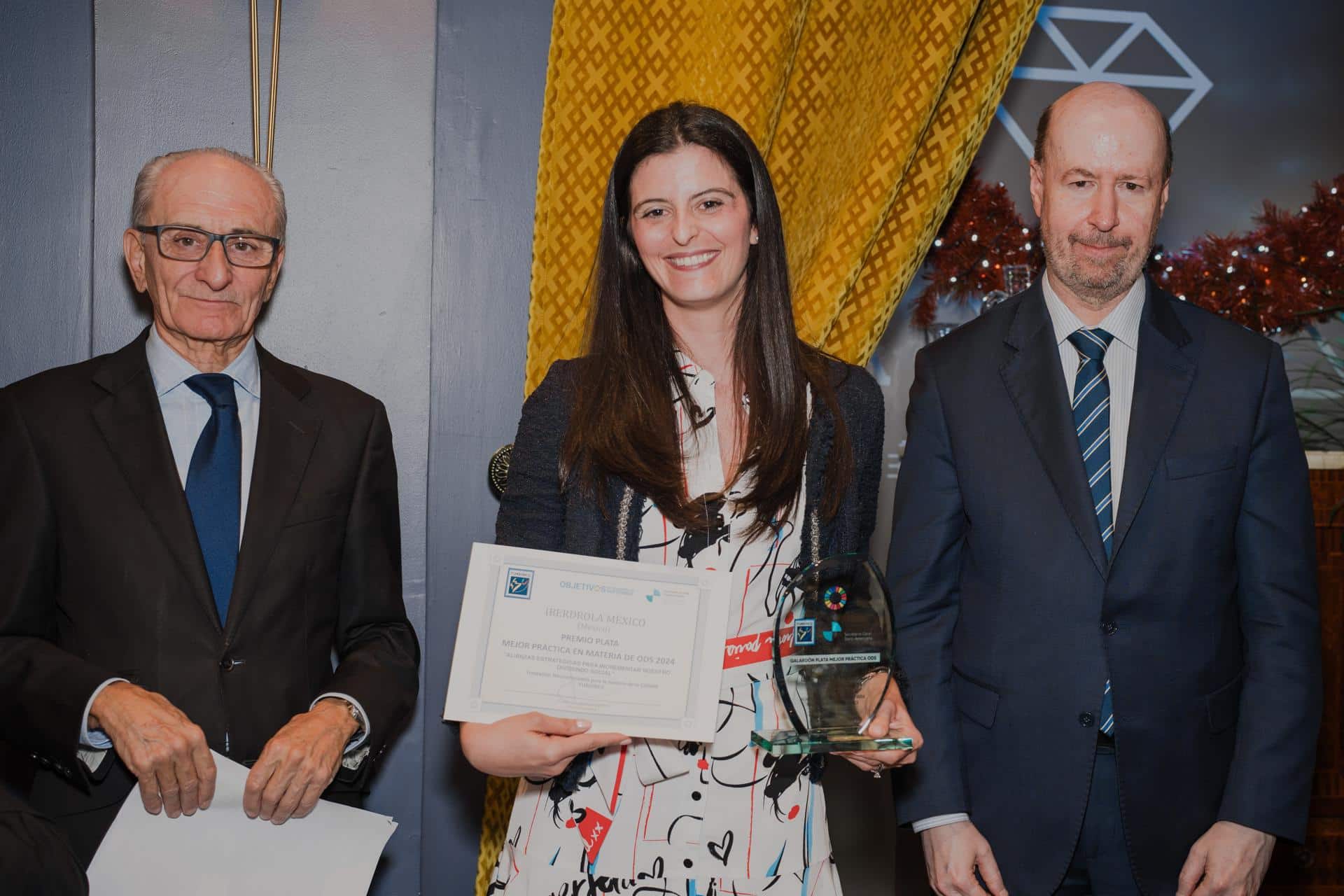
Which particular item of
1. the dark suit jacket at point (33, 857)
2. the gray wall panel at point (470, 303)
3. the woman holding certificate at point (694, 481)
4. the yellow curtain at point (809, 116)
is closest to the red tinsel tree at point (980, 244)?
the yellow curtain at point (809, 116)

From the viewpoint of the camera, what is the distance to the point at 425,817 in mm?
2570

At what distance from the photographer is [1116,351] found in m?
1.93

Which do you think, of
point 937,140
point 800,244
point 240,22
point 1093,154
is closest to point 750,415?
point 1093,154

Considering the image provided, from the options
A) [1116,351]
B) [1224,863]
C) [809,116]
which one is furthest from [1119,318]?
[809,116]

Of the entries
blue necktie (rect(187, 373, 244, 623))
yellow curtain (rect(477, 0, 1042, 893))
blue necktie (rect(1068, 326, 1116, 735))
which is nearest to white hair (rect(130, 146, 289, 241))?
blue necktie (rect(187, 373, 244, 623))

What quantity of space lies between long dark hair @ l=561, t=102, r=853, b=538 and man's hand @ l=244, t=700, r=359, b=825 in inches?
22.1

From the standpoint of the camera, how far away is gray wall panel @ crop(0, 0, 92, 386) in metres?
2.37

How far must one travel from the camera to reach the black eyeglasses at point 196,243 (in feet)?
6.42

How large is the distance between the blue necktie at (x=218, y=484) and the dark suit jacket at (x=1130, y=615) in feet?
3.65

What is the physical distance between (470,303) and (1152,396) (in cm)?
146

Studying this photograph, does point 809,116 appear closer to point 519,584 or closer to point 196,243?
point 196,243

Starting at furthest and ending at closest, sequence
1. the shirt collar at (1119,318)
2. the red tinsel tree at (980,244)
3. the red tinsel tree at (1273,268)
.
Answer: the red tinsel tree at (1273,268) → the red tinsel tree at (980,244) → the shirt collar at (1119,318)

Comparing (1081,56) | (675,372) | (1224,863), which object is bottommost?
(1224,863)

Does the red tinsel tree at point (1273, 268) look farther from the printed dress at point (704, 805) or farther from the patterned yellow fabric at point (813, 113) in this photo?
the printed dress at point (704, 805)
